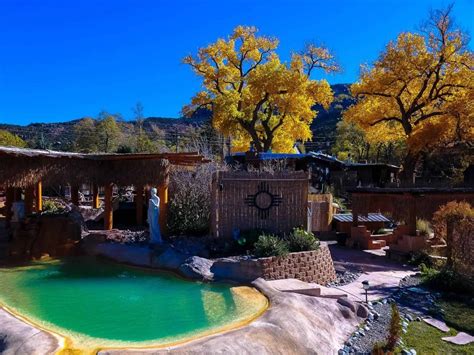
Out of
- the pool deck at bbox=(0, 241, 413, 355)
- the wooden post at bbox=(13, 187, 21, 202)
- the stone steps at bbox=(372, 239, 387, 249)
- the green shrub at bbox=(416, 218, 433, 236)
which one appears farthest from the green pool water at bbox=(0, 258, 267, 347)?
the green shrub at bbox=(416, 218, 433, 236)

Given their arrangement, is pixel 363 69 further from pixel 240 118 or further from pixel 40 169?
pixel 40 169

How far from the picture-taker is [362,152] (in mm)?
48125

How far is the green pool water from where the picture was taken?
6.13m

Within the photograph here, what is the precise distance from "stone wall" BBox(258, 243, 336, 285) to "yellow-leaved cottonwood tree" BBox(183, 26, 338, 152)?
624 inches

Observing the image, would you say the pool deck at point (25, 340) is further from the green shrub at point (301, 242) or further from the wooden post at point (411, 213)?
the wooden post at point (411, 213)

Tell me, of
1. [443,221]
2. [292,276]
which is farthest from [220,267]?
[443,221]

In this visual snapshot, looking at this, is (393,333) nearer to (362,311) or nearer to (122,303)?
(362,311)

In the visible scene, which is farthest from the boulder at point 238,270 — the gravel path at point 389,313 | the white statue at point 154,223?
the white statue at point 154,223

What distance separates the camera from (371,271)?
10992 millimetres

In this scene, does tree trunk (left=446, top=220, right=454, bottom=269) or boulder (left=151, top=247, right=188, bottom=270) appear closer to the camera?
tree trunk (left=446, top=220, right=454, bottom=269)

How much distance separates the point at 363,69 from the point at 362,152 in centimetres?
2507

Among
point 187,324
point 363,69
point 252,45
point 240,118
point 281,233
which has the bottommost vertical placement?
point 187,324

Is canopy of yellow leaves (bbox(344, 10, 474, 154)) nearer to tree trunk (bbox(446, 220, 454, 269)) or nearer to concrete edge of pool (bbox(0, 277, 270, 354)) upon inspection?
tree trunk (bbox(446, 220, 454, 269))

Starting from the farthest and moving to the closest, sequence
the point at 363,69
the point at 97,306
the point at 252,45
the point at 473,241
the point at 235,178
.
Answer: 1. the point at 252,45
2. the point at 363,69
3. the point at 235,178
4. the point at 473,241
5. the point at 97,306
